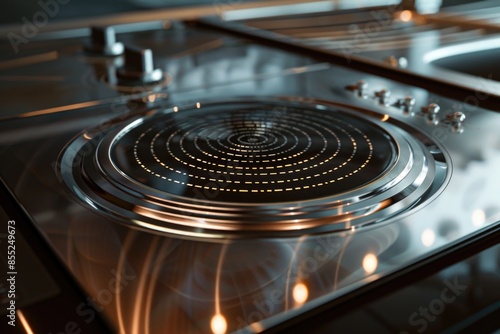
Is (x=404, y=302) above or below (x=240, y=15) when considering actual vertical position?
below

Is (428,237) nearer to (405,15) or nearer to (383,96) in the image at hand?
(383,96)

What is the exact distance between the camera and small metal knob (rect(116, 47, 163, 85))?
976 mm

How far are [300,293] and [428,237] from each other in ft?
0.48

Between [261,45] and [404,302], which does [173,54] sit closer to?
[261,45]

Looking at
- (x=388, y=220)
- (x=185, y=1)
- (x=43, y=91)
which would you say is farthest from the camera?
(x=185, y=1)

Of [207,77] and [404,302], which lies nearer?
[404,302]

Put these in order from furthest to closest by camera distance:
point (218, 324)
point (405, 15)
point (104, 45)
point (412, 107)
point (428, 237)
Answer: point (405, 15) → point (104, 45) → point (412, 107) → point (428, 237) → point (218, 324)

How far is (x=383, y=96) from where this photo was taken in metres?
0.86

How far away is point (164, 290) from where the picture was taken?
424 mm

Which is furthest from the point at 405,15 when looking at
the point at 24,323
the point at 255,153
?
the point at 24,323

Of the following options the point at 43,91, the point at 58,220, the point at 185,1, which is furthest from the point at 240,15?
the point at 58,220

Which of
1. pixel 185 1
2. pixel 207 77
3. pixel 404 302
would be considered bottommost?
pixel 404 302

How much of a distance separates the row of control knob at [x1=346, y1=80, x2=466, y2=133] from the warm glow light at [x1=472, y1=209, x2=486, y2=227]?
8.8 inches

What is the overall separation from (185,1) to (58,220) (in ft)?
3.64
